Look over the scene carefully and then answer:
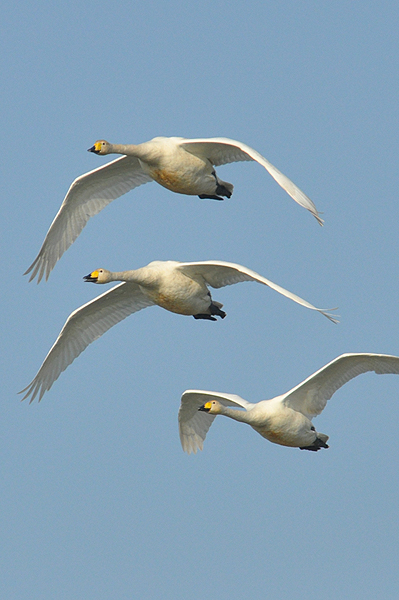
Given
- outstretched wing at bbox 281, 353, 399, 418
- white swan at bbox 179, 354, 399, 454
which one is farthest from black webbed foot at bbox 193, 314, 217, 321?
outstretched wing at bbox 281, 353, 399, 418

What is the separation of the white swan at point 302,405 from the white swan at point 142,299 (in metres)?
1.96

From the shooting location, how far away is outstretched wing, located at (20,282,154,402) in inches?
1130

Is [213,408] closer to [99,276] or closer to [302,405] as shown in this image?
[302,405]

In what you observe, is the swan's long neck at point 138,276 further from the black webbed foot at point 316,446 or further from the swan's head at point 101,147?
the black webbed foot at point 316,446

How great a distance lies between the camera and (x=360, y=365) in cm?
2623

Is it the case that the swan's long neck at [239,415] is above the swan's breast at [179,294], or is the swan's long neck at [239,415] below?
below

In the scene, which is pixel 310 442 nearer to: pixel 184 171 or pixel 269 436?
pixel 269 436

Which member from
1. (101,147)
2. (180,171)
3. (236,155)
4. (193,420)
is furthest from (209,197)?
(193,420)

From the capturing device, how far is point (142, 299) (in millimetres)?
28953

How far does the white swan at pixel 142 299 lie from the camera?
26188mm

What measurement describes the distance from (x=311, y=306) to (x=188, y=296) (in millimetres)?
3945

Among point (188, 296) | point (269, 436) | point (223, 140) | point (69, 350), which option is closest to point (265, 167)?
point (223, 140)

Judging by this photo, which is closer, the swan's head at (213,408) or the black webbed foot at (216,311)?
the swan's head at (213,408)

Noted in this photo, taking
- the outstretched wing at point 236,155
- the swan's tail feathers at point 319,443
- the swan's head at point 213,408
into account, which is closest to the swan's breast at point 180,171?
the outstretched wing at point 236,155
